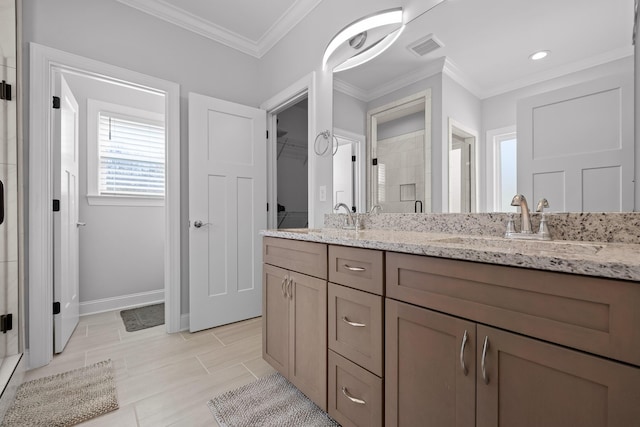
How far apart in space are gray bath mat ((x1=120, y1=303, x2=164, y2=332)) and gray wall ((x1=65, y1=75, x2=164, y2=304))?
24 centimetres

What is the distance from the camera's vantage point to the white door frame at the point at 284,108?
2.22m

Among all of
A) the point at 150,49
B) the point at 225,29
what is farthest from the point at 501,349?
the point at 225,29

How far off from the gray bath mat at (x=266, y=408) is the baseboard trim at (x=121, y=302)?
2086 millimetres

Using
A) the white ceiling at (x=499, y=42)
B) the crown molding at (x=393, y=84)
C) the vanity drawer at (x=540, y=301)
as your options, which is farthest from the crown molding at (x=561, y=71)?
the vanity drawer at (x=540, y=301)

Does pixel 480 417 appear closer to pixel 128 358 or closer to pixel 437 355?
pixel 437 355

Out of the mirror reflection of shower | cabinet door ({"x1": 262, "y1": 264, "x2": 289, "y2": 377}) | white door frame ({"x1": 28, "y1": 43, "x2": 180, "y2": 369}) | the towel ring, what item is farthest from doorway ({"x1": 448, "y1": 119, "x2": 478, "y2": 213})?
white door frame ({"x1": 28, "y1": 43, "x2": 180, "y2": 369})

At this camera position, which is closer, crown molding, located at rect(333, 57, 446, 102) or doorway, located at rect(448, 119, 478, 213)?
doorway, located at rect(448, 119, 478, 213)

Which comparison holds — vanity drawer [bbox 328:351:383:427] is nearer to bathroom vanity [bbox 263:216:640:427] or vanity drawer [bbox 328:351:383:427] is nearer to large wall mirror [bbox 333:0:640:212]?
bathroom vanity [bbox 263:216:640:427]

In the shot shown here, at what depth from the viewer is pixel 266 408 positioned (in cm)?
143

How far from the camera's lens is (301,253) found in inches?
56.2

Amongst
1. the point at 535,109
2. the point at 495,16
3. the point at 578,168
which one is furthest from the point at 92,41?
the point at 578,168

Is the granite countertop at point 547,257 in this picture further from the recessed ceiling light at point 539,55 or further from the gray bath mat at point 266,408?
the gray bath mat at point 266,408

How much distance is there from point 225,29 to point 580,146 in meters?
2.83

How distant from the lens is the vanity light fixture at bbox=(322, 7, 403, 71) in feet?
5.61
